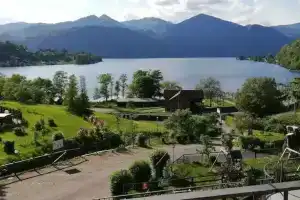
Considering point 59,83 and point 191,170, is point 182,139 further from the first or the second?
point 59,83

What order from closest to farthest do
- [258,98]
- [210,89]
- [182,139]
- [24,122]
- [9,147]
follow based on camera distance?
[9,147] < [182,139] < [24,122] < [258,98] < [210,89]

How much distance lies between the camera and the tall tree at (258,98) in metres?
56.8

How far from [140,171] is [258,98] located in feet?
136

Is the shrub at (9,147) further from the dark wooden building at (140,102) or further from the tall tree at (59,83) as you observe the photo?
the tall tree at (59,83)

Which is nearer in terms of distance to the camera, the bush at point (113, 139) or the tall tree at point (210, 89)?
the bush at point (113, 139)

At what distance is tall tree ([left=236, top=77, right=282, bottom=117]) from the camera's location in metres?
56.8

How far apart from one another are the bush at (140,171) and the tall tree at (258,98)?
3974cm

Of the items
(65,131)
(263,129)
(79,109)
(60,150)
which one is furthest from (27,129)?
(263,129)

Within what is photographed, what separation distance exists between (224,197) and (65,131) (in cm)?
3153

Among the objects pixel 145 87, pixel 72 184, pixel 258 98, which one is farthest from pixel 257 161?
pixel 145 87

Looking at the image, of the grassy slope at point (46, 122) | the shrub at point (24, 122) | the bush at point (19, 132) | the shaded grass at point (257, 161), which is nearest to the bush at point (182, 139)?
the grassy slope at point (46, 122)

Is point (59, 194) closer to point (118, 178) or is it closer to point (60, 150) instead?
point (118, 178)

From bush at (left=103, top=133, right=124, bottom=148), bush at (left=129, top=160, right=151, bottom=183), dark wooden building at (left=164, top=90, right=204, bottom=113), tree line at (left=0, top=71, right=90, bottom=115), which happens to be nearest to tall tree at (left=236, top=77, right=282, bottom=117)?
dark wooden building at (left=164, top=90, right=204, bottom=113)

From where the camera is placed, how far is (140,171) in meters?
18.9
